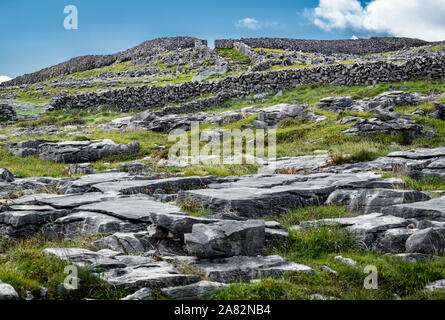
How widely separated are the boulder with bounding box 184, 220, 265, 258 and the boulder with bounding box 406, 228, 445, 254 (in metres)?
2.51

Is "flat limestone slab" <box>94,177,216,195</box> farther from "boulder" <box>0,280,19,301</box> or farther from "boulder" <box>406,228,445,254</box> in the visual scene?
"boulder" <box>406,228,445,254</box>

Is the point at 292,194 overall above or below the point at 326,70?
below

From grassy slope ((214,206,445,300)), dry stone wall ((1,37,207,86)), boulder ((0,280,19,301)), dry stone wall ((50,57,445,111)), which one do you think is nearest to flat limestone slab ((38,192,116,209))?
boulder ((0,280,19,301))

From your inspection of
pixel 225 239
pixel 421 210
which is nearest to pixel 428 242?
pixel 421 210

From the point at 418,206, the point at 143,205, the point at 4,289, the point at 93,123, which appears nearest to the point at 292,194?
the point at 418,206

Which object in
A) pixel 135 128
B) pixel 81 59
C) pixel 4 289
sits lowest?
pixel 4 289

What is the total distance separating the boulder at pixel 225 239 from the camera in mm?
6561

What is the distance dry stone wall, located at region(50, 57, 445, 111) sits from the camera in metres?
30.2

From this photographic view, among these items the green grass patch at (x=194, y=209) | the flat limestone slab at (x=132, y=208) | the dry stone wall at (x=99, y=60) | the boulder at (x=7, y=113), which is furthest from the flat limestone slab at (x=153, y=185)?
the dry stone wall at (x=99, y=60)

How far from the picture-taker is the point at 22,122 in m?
31.0

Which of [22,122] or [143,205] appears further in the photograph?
[22,122]

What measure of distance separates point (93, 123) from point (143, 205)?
22793 millimetres

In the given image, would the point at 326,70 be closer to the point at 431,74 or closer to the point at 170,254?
the point at 431,74

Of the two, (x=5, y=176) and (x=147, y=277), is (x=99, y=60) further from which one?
(x=147, y=277)
